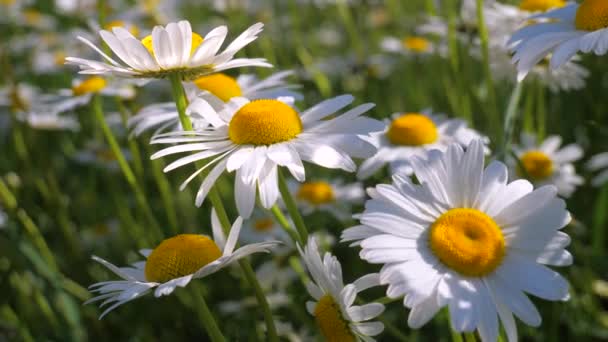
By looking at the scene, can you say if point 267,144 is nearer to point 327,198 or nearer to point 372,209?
point 372,209

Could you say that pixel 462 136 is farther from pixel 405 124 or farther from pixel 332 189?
pixel 332 189

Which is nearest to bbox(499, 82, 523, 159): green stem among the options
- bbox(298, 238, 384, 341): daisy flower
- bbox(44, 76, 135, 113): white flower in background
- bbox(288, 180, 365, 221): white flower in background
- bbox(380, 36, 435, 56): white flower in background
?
bbox(298, 238, 384, 341): daisy flower

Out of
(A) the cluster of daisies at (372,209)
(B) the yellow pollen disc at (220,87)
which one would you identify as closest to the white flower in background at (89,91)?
(B) the yellow pollen disc at (220,87)

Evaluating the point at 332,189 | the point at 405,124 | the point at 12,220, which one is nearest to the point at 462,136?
the point at 405,124

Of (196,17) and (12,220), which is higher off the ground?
(196,17)

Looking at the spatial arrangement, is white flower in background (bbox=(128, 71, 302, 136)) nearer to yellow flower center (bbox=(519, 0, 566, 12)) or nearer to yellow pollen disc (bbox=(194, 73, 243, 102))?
yellow pollen disc (bbox=(194, 73, 243, 102))

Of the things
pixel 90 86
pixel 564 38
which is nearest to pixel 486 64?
pixel 564 38
